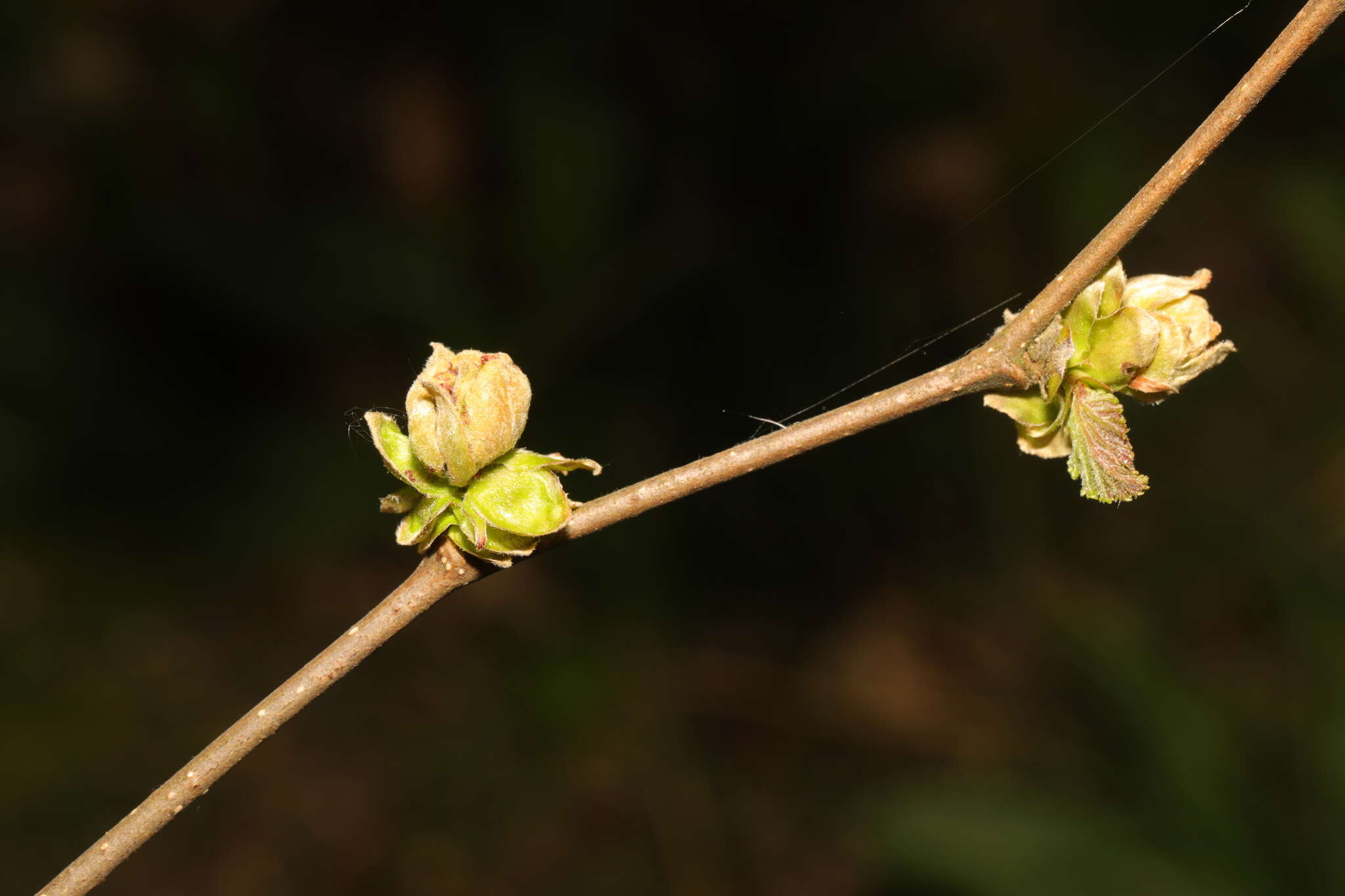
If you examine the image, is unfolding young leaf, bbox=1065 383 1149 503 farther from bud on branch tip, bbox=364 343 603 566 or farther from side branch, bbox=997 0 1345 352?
bud on branch tip, bbox=364 343 603 566

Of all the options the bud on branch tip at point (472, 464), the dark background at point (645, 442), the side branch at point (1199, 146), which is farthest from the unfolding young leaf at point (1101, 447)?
the dark background at point (645, 442)

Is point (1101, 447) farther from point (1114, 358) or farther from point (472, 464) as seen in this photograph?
point (472, 464)

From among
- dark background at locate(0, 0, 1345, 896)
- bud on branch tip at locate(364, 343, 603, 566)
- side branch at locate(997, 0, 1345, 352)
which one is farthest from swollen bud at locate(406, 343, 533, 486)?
dark background at locate(0, 0, 1345, 896)

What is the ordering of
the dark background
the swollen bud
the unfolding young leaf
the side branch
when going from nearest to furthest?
the side branch < the swollen bud < the unfolding young leaf < the dark background

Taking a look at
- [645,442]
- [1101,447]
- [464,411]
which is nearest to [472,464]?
[464,411]

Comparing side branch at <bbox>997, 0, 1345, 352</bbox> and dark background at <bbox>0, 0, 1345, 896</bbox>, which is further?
dark background at <bbox>0, 0, 1345, 896</bbox>

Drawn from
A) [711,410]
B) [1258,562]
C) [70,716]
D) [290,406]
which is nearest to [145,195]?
[290,406]
